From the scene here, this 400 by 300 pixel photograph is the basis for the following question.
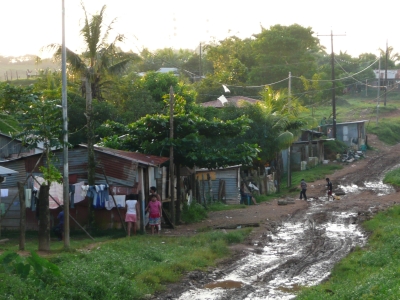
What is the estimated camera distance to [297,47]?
61.4 m

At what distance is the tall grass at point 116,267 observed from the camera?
10.5m

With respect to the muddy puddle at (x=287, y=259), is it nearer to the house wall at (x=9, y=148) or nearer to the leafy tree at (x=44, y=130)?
the leafy tree at (x=44, y=130)

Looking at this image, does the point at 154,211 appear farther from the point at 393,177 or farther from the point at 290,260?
the point at 393,177

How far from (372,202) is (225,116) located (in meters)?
10.0

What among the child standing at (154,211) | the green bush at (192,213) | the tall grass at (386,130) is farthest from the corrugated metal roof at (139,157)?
the tall grass at (386,130)

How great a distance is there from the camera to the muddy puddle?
44.4ft

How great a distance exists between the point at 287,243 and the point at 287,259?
2905mm

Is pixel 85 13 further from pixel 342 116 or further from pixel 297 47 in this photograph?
pixel 342 116

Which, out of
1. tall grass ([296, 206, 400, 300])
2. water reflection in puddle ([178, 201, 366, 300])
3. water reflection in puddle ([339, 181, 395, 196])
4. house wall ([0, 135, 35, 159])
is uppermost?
house wall ([0, 135, 35, 159])

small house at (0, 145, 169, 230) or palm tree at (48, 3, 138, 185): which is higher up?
palm tree at (48, 3, 138, 185)

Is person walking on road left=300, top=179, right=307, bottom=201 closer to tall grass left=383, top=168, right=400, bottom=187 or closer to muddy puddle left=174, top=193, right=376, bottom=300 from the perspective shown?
muddy puddle left=174, top=193, right=376, bottom=300

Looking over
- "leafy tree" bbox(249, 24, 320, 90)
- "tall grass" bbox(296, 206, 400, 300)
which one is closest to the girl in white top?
"tall grass" bbox(296, 206, 400, 300)

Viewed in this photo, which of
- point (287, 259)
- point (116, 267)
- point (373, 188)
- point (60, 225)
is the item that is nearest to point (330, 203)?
point (373, 188)

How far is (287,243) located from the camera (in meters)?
20.0
